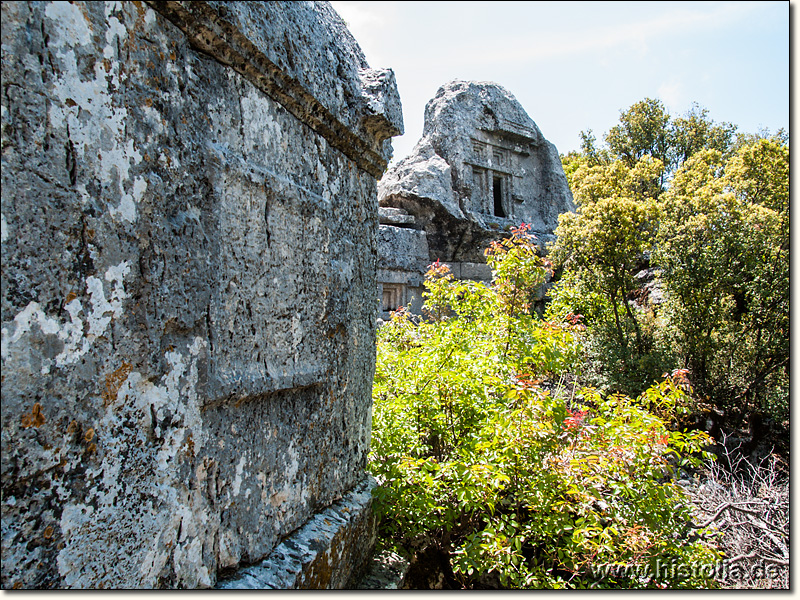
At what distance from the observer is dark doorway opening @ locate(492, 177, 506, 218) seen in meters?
11.3

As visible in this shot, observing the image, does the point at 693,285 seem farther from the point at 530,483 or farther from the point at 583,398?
the point at 530,483

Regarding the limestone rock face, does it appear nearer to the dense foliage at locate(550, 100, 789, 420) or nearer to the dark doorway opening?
the dark doorway opening

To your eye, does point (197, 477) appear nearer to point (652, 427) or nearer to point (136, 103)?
point (136, 103)

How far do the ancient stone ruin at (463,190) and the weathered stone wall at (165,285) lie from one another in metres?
6.50

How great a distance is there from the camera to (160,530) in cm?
109

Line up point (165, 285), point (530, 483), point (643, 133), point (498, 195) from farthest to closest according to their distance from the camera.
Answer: point (643, 133) → point (498, 195) → point (530, 483) → point (165, 285)

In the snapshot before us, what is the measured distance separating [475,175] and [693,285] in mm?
4810

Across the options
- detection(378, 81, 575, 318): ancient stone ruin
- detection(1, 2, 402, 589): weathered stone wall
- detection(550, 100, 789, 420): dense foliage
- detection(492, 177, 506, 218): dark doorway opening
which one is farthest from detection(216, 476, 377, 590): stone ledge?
detection(492, 177, 506, 218): dark doorway opening

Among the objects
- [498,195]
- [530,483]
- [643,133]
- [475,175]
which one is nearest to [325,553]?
[530,483]

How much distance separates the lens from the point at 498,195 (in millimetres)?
11469

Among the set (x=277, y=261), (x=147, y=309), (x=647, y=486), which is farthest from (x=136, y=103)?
(x=647, y=486)

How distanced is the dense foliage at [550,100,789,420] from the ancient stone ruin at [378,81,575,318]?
1.85 meters

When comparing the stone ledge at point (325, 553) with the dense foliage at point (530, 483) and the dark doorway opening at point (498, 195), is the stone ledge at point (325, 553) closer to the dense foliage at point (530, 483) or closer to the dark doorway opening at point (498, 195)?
the dense foliage at point (530, 483)

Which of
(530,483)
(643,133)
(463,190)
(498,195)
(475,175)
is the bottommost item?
(530,483)
